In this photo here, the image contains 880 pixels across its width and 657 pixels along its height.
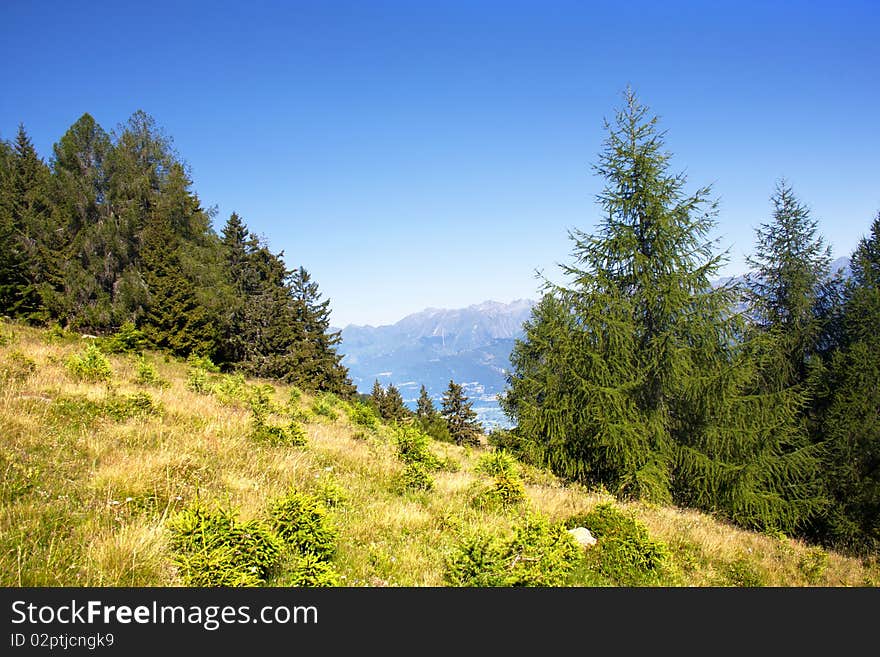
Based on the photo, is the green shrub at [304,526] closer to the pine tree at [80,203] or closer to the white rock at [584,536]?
the white rock at [584,536]

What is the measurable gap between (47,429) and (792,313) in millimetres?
22219

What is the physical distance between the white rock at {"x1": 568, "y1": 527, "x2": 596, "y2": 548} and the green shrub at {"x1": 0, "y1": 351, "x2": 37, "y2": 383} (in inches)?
400

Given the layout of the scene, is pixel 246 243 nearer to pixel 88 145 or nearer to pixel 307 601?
pixel 88 145

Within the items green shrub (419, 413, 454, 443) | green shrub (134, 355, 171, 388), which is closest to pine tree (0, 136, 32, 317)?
green shrub (134, 355, 171, 388)

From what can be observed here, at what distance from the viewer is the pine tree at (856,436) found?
1410cm

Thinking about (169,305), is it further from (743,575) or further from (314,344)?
(743,575)

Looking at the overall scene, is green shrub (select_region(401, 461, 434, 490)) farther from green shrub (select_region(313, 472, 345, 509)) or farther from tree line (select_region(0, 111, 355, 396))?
tree line (select_region(0, 111, 355, 396))

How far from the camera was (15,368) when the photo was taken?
8961 millimetres

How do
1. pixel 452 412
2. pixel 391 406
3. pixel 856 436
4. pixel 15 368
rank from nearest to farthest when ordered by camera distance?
pixel 15 368
pixel 856 436
pixel 452 412
pixel 391 406

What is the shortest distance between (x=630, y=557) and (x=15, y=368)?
12044 mm

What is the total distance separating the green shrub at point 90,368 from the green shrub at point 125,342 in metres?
10.3

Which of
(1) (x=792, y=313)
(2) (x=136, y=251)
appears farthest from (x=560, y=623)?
(2) (x=136, y=251)

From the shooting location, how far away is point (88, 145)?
26797mm


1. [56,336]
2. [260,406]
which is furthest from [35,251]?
[260,406]
